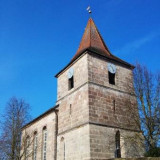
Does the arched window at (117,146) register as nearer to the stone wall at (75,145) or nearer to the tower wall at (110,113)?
the tower wall at (110,113)

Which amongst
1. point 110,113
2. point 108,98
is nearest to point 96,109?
point 110,113

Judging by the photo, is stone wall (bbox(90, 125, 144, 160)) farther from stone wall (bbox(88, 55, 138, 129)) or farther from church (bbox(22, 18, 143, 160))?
stone wall (bbox(88, 55, 138, 129))

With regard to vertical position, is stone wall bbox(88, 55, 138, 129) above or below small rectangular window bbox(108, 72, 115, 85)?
below

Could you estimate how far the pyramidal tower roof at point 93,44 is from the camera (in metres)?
20.1

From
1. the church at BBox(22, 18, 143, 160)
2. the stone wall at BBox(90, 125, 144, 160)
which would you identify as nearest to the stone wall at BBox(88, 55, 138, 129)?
the church at BBox(22, 18, 143, 160)

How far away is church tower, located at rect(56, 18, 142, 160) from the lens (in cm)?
1659

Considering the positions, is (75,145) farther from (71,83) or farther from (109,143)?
(71,83)

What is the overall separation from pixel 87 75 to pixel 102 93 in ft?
5.82

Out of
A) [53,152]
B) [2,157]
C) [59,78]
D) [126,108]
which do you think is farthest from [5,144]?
[126,108]

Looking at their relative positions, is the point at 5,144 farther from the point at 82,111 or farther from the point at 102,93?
the point at 102,93

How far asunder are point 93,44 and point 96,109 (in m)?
6.72

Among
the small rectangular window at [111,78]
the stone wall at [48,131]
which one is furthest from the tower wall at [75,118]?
the small rectangular window at [111,78]

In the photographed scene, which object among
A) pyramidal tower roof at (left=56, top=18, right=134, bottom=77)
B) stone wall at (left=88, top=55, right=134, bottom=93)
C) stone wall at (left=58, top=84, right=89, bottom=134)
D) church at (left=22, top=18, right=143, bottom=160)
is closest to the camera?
church at (left=22, top=18, right=143, bottom=160)

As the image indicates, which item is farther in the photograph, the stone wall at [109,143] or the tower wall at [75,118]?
the tower wall at [75,118]
